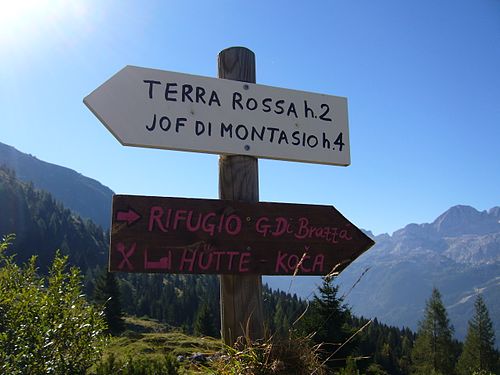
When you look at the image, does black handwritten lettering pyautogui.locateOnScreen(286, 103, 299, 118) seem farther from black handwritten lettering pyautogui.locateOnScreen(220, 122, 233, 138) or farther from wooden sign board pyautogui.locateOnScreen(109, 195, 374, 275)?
wooden sign board pyautogui.locateOnScreen(109, 195, 374, 275)

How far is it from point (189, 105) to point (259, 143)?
655mm

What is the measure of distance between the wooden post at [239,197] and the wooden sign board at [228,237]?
0.19m

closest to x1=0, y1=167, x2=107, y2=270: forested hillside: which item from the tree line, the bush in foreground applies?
the tree line

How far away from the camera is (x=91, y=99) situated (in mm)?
3189

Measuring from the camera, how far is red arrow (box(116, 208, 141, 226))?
295cm

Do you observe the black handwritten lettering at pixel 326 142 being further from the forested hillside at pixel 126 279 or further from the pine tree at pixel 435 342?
the pine tree at pixel 435 342

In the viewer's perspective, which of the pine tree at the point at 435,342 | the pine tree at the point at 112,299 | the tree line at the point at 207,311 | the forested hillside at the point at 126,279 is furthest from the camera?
the forested hillside at the point at 126,279

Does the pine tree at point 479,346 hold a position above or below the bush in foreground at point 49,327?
below

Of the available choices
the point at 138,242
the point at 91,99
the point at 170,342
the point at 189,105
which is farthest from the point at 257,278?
the point at 170,342

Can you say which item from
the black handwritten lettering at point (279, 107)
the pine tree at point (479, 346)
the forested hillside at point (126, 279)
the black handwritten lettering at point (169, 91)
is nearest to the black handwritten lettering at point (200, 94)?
the black handwritten lettering at point (169, 91)

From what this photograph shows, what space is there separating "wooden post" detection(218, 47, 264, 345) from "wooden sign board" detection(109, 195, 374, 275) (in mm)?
194

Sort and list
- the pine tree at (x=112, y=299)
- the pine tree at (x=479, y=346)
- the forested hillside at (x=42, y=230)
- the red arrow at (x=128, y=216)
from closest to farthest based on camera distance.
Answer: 1. the red arrow at (x=128, y=216)
2. the pine tree at (x=112, y=299)
3. the pine tree at (x=479, y=346)
4. the forested hillside at (x=42, y=230)

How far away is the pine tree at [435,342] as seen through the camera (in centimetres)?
6159

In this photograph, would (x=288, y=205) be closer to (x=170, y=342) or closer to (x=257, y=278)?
(x=257, y=278)
